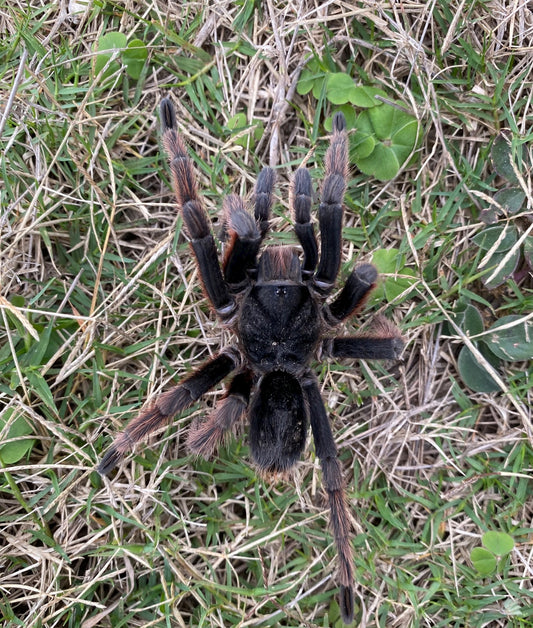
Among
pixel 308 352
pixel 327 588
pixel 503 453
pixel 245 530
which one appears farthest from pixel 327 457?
pixel 503 453

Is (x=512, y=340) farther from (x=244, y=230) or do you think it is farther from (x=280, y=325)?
(x=244, y=230)

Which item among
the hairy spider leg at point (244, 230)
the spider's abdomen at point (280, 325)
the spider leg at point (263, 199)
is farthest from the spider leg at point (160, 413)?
the spider leg at point (263, 199)

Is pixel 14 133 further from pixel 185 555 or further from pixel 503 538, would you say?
pixel 503 538

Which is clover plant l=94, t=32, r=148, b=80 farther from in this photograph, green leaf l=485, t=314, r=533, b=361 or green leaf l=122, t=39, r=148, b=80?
green leaf l=485, t=314, r=533, b=361

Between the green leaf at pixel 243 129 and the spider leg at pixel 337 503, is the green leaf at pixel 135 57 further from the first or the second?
the spider leg at pixel 337 503

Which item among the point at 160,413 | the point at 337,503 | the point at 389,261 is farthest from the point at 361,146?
the point at 337,503
